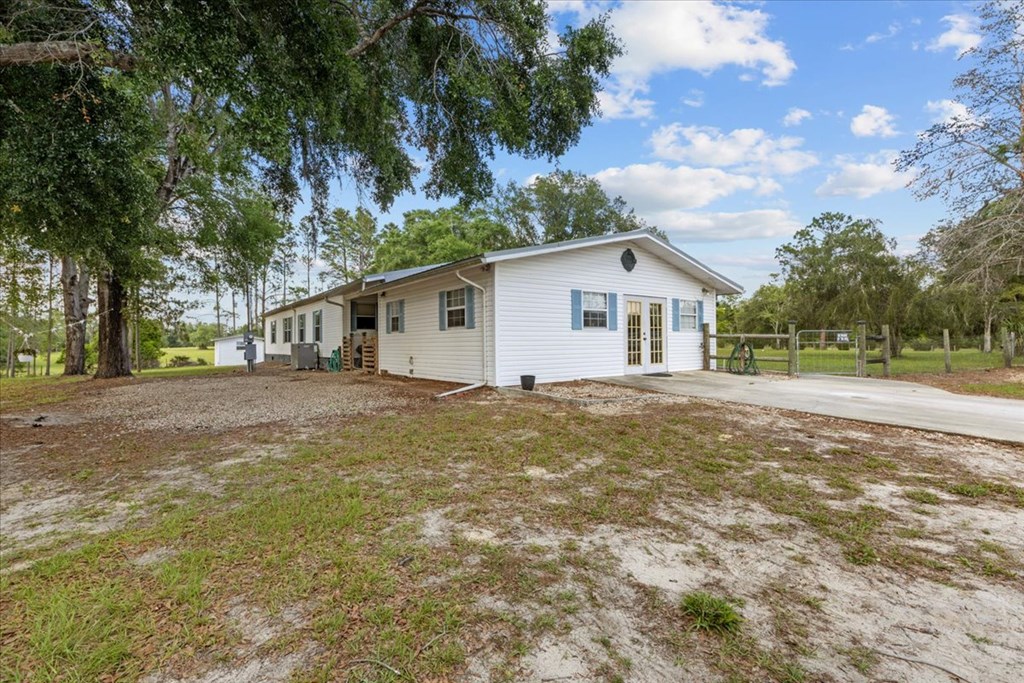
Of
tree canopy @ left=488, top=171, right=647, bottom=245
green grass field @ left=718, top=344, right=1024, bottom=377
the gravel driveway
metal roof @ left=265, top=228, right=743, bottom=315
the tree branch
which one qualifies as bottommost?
the gravel driveway

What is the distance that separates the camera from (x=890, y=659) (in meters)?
1.64

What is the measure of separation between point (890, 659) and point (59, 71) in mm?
9852

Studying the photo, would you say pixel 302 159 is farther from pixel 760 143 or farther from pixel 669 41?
pixel 760 143

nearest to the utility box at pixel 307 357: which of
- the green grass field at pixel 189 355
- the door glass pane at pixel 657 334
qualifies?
the door glass pane at pixel 657 334

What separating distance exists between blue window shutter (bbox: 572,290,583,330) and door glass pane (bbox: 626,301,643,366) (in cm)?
161

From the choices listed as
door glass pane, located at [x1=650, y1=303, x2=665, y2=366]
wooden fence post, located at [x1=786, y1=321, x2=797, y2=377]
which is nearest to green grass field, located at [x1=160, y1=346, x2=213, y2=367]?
door glass pane, located at [x1=650, y1=303, x2=665, y2=366]

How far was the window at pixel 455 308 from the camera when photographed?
33.7 feet

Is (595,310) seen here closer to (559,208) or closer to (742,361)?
(742,361)

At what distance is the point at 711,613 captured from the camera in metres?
1.90

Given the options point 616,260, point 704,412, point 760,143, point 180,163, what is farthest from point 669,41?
point 180,163

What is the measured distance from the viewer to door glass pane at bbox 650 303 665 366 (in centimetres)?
1205

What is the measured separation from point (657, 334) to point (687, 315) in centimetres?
133

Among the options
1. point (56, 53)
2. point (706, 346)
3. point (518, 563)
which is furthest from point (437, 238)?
point (518, 563)

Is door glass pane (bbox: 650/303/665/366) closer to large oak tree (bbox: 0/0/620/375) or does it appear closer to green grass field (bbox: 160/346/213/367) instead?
large oak tree (bbox: 0/0/620/375)
